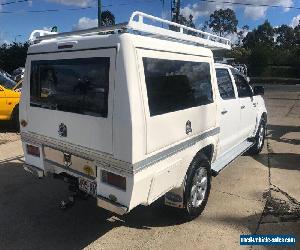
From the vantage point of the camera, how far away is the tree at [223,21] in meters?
80.8

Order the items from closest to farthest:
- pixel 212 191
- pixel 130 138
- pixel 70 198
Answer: pixel 130 138
pixel 70 198
pixel 212 191

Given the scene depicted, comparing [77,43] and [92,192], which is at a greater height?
[77,43]

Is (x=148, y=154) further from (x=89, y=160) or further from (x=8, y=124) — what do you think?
(x=8, y=124)

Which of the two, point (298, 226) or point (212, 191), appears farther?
point (212, 191)

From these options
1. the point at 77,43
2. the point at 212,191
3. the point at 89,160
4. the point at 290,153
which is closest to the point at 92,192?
the point at 89,160

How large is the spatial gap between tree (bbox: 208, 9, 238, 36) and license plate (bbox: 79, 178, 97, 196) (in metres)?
80.6

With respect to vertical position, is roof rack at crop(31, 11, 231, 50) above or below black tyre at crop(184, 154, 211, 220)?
above

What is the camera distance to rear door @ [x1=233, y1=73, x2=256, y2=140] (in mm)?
6676

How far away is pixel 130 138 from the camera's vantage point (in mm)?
3537

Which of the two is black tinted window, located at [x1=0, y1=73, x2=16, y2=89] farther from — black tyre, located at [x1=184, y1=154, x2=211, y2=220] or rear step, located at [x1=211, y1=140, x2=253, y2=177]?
black tyre, located at [x1=184, y1=154, x2=211, y2=220]

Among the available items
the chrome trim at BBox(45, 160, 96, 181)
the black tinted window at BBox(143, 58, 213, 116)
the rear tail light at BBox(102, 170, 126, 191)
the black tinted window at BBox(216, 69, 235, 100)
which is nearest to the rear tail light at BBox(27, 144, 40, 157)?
the chrome trim at BBox(45, 160, 96, 181)

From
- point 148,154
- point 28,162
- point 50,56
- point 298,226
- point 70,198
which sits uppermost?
point 50,56

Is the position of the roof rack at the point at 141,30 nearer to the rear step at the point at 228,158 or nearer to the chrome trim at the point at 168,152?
the chrome trim at the point at 168,152

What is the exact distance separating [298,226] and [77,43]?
354 centimetres
